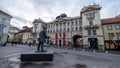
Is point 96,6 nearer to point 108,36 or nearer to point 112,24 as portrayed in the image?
point 112,24

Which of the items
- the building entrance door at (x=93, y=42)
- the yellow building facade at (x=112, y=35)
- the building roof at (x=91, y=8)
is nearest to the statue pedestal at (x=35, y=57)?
the building entrance door at (x=93, y=42)

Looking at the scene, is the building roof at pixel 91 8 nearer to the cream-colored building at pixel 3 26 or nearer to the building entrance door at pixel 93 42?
the building entrance door at pixel 93 42

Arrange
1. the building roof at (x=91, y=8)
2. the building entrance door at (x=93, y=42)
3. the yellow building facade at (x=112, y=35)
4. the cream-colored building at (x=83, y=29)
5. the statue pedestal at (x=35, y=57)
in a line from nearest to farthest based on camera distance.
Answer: the statue pedestal at (x=35, y=57)
the yellow building facade at (x=112, y=35)
the building entrance door at (x=93, y=42)
the cream-colored building at (x=83, y=29)
the building roof at (x=91, y=8)

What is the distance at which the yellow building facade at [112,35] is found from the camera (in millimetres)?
29236

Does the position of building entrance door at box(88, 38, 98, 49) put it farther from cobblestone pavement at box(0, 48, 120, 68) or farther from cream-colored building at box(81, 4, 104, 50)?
cobblestone pavement at box(0, 48, 120, 68)

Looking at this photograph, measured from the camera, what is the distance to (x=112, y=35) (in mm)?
30406

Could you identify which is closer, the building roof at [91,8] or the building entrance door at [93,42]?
the building entrance door at [93,42]

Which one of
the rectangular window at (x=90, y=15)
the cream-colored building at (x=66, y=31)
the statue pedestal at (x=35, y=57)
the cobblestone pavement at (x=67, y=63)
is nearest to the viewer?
the cobblestone pavement at (x=67, y=63)

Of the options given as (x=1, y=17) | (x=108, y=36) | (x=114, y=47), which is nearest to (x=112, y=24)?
(x=108, y=36)

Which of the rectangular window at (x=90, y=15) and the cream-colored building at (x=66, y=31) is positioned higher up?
the rectangular window at (x=90, y=15)

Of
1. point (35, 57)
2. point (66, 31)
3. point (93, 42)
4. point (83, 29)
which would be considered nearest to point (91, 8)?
point (83, 29)

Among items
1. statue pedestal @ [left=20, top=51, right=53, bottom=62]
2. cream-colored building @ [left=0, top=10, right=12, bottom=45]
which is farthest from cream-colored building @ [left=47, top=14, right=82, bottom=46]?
statue pedestal @ [left=20, top=51, right=53, bottom=62]

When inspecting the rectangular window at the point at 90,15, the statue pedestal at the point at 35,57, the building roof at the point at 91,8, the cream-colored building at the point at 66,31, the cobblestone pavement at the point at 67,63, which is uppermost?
the building roof at the point at 91,8

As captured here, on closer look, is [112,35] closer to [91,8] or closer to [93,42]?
[93,42]
